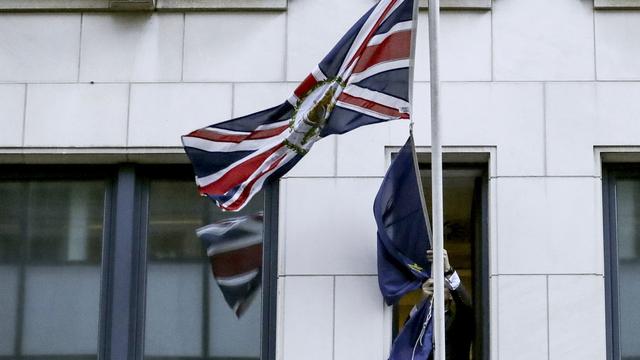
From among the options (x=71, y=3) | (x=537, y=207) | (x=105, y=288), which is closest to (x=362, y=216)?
(x=537, y=207)

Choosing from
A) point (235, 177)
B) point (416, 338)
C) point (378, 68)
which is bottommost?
point (416, 338)

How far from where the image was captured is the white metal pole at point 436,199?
44.0 feet

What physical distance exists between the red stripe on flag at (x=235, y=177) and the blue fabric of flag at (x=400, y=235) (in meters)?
1.27

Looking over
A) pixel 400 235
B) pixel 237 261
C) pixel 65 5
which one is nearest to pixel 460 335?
pixel 400 235

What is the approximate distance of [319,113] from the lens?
1460 cm

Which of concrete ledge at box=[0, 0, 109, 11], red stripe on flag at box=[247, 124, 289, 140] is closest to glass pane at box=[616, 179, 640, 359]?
red stripe on flag at box=[247, 124, 289, 140]

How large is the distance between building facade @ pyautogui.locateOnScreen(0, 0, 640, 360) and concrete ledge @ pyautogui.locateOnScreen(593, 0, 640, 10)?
0.06 feet

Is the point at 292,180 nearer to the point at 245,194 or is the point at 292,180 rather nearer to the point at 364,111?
the point at 245,194

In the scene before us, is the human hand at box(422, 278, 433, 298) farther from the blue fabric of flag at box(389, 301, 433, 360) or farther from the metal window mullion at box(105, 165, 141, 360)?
the metal window mullion at box(105, 165, 141, 360)

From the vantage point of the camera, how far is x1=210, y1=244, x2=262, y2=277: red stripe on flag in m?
16.0

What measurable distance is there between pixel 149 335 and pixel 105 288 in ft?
2.23

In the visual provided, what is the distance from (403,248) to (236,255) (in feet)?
6.14

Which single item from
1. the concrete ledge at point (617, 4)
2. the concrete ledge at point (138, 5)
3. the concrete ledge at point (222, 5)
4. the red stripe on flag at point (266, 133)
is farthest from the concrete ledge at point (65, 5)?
the concrete ledge at point (617, 4)

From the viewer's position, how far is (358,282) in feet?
50.7
